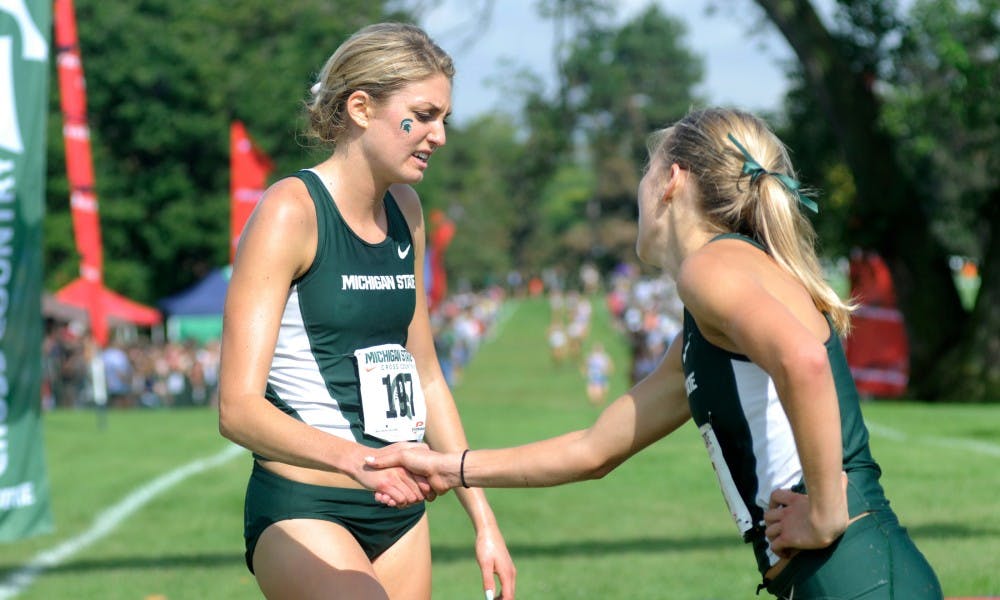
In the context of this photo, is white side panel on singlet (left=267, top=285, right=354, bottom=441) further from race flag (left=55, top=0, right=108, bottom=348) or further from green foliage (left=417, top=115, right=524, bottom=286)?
green foliage (left=417, top=115, right=524, bottom=286)

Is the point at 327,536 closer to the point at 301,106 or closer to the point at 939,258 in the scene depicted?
the point at 301,106

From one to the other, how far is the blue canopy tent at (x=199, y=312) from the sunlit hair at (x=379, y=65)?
134 feet

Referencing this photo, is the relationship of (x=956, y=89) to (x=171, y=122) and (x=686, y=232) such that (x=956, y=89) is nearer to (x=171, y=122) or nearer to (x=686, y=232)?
(x=686, y=232)

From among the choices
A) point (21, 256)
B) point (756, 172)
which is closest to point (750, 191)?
point (756, 172)

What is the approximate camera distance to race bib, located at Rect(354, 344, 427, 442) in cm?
388

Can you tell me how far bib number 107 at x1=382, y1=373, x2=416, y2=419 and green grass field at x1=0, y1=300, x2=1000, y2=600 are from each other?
4047mm

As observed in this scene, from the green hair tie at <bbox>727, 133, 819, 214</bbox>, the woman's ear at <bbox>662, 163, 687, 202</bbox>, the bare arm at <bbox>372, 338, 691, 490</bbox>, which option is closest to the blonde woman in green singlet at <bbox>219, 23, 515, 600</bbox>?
the bare arm at <bbox>372, 338, 691, 490</bbox>

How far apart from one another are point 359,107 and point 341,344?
2.24 feet

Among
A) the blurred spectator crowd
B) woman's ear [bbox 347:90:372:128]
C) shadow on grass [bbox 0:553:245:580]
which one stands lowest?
the blurred spectator crowd

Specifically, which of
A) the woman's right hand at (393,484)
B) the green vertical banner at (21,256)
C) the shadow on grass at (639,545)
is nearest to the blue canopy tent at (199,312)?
the shadow on grass at (639,545)

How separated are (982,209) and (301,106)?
75.6 ft

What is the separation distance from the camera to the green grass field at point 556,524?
8359 millimetres

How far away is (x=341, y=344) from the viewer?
3848 millimetres

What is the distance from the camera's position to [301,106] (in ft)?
13.8
